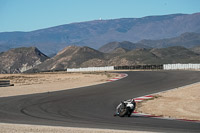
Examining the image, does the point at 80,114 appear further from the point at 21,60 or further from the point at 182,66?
the point at 21,60

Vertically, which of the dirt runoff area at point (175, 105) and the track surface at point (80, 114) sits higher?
the track surface at point (80, 114)

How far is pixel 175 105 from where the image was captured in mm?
21359

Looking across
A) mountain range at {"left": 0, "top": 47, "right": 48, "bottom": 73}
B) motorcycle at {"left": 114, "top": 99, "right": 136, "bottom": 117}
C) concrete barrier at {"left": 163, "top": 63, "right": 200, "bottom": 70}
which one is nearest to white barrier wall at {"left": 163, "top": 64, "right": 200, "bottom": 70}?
concrete barrier at {"left": 163, "top": 63, "right": 200, "bottom": 70}

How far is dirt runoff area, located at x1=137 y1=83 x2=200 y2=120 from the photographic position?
18.2m

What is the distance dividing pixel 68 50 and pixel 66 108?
535ft

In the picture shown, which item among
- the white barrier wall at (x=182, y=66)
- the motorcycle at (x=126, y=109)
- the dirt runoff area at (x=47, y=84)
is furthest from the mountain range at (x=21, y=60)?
the motorcycle at (x=126, y=109)

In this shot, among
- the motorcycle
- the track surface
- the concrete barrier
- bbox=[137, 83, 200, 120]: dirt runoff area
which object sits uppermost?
the concrete barrier

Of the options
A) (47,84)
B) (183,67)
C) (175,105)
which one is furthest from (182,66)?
(175,105)

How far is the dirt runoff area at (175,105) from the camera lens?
59.6 ft

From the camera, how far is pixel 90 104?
2159 cm

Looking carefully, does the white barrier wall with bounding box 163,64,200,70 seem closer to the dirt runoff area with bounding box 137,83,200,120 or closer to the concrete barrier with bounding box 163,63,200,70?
the concrete barrier with bounding box 163,63,200,70

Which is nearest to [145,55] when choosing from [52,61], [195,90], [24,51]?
[52,61]

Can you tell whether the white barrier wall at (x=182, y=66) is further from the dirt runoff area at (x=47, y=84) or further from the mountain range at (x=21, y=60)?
the mountain range at (x=21, y=60)

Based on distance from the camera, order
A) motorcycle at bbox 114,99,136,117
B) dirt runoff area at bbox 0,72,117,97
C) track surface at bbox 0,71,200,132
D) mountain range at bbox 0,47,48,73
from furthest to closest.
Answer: mountain range at bbox 0,47,48,73 < dirt runoff area at bbox 0,72,117,97 < motorcycle at bbox 114,99,136,117 < track surface at bbox 0,71,200,132
